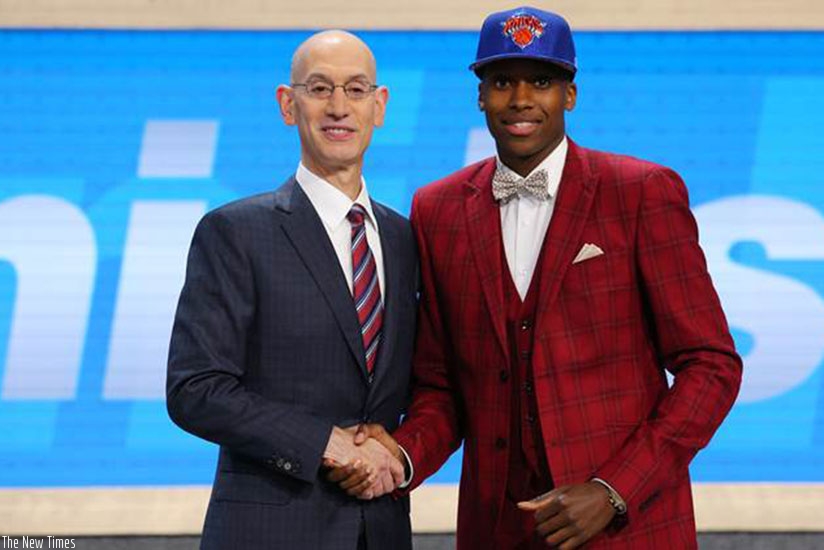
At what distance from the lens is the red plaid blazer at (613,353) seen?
297 cm

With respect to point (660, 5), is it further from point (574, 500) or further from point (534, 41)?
point (574, 500)

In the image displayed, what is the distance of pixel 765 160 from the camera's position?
6.05 metres

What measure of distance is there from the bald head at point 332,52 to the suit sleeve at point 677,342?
71 centimetres

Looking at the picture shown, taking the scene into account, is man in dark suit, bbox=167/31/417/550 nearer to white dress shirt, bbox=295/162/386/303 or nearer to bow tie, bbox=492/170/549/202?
white dress shirt, bbox=295/162/386/303

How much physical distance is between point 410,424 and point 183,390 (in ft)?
1.81

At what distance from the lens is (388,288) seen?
314cm

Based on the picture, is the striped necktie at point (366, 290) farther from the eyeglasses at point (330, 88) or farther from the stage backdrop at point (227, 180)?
the stage backdrop at point (227, 180)

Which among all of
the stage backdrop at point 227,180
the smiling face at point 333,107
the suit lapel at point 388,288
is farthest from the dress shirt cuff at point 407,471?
the stage backdrop at point 227,180

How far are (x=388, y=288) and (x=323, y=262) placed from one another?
19 cm

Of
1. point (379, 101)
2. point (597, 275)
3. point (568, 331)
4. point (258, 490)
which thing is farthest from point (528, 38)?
point (258, 490)

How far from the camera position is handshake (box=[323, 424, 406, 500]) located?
2.95 m

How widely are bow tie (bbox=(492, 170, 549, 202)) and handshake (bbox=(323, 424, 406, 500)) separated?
0.60 m

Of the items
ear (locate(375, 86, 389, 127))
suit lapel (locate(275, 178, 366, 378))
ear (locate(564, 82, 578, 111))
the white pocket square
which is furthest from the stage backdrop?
the white pocket square


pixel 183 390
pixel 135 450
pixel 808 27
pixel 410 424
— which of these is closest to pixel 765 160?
pixel 808 27
